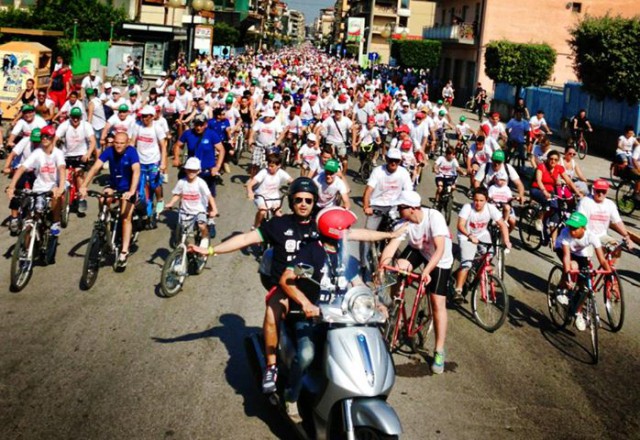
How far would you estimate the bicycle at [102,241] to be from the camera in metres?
8.55

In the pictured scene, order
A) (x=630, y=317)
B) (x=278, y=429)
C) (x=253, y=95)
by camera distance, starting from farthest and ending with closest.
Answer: (x=253, y=95) → (x=630, y=317) → (x=278, y=429)

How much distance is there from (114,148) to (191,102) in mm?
11272

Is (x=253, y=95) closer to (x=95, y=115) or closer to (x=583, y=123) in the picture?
(x=95, y=115)

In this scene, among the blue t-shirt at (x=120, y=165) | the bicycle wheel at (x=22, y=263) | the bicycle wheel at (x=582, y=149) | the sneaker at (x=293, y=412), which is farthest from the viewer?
the bicycle wheel at (x=582, y=149)

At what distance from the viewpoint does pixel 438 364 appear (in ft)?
22.6

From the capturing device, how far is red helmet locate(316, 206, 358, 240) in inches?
193

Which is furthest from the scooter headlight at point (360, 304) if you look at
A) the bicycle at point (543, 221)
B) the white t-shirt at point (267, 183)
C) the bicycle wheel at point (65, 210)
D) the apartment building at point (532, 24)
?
the apartment building at point (532, 24)

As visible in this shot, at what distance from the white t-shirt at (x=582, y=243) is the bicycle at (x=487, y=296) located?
89cm

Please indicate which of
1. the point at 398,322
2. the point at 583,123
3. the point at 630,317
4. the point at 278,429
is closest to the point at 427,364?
the point at 398,322

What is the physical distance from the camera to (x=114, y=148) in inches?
363

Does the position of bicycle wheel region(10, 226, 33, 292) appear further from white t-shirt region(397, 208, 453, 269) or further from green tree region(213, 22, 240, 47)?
green tree region(213, 22, 240, 47)

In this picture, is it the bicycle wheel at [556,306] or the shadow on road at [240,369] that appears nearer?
the shadow on road at [240,369]

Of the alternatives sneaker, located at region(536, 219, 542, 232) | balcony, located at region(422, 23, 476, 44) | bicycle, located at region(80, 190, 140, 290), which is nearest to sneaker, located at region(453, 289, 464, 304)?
bicycle, located at region(80, 190, 140, 290)

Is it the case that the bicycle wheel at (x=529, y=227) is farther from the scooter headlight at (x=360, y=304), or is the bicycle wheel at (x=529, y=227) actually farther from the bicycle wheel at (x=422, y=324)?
the scooter headlight at (x=360, y=304)
